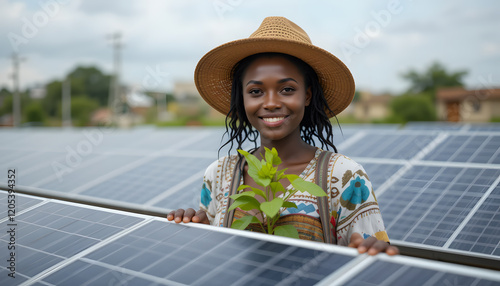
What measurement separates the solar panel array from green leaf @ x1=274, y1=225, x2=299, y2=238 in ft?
1.69

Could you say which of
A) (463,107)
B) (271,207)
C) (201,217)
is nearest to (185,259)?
(271,207)

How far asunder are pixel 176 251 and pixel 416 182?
13.2 feet

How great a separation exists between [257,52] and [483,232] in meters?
2.82

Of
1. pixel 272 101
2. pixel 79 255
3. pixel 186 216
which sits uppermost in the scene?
pixel 272 101

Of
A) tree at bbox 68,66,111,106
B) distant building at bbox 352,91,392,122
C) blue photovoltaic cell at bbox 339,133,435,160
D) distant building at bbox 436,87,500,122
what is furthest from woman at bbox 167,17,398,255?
tree at bbox 68,66,111,106

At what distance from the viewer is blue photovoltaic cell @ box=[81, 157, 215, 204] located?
6.31 meters

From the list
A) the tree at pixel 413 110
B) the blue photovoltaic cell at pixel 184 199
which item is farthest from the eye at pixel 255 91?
the tree at pixel 413 110

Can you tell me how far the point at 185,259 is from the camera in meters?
1.86

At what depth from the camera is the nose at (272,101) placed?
Result: 7.97 ft

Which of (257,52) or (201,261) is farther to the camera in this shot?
(257,52)

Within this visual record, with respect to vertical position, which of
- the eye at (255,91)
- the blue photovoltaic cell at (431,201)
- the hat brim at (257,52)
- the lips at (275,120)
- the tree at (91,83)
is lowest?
the blue photovoltaic cell at (431,201)

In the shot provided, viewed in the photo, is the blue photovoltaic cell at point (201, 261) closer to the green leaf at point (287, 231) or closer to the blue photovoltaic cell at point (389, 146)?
the green leaf at point (287, 231)

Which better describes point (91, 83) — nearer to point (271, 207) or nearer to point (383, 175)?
point (383, 175)

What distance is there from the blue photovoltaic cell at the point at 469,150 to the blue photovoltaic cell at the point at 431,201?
37 cm
